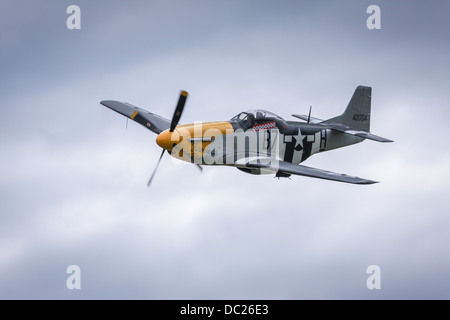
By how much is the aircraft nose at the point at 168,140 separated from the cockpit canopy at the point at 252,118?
248 centimetres

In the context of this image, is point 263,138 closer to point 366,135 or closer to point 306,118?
point 306,118

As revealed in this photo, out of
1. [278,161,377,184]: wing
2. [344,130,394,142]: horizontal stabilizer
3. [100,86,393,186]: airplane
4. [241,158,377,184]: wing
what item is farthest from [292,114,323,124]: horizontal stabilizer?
[278,161,377,184]: wing

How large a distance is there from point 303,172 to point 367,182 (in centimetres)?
221

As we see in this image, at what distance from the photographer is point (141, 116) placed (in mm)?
27250

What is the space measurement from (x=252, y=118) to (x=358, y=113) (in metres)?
5.18

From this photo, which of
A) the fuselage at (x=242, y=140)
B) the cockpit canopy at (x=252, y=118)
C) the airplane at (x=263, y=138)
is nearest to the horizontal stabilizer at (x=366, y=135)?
the airplane at (x=263, y=138)

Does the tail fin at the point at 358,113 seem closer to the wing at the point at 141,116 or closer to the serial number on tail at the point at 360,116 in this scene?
the serial number on tail at the point at 360,116

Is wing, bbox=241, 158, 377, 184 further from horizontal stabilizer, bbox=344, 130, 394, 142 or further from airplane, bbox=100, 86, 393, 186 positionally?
horizontal stabilizer, bbox=344, 130, 394, 142

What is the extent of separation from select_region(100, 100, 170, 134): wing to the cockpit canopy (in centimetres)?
321

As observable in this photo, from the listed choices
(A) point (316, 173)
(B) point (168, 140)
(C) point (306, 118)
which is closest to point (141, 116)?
(B) point (168, 140)

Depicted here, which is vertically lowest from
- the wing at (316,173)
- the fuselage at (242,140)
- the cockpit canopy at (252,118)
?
the wing at (316,173)

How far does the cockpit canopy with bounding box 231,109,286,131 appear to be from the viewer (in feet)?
80.1

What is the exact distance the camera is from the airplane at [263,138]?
917 inches

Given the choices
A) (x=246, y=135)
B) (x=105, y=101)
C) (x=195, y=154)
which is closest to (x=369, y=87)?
(x=246, y=135)
